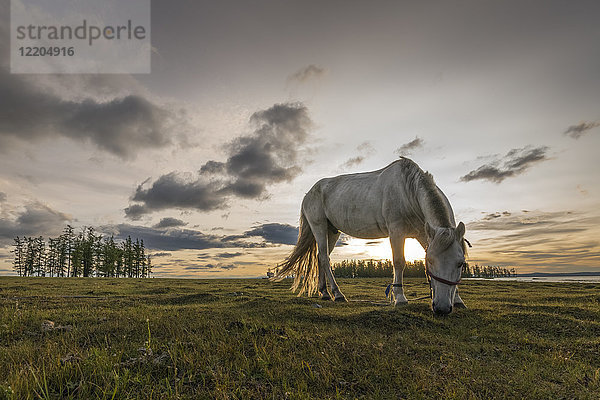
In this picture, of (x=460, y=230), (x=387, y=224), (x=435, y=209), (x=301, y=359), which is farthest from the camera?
(x=387, y=224)

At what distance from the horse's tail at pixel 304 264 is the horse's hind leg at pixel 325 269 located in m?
0.58

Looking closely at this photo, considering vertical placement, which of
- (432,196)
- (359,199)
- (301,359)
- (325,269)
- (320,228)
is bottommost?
(301,359)

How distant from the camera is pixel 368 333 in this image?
536cm

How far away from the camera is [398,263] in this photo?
812 cm

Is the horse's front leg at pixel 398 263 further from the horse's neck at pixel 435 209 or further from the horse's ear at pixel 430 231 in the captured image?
the horse's ear at pixel 430 231

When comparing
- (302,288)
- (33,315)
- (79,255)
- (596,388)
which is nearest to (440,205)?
(596,388)

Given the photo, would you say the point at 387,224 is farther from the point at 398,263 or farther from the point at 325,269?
the point at 325,269

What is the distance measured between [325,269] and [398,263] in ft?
10.2

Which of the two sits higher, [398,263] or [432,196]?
[432,196]

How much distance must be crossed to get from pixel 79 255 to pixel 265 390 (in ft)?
249

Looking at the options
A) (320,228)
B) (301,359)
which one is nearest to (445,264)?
(301,359)

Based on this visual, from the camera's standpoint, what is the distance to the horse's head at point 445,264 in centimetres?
625

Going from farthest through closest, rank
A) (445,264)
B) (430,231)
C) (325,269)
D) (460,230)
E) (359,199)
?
1. (325,269)
2. (359,199)
3. (430,231)
4. (460,230)
5. (445,264)

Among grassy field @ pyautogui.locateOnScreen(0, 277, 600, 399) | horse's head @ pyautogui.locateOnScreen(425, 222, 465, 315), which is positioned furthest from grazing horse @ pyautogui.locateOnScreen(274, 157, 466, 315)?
grassy field @ pyautogui.locateOnScreen(0, 277, 600, 399)
